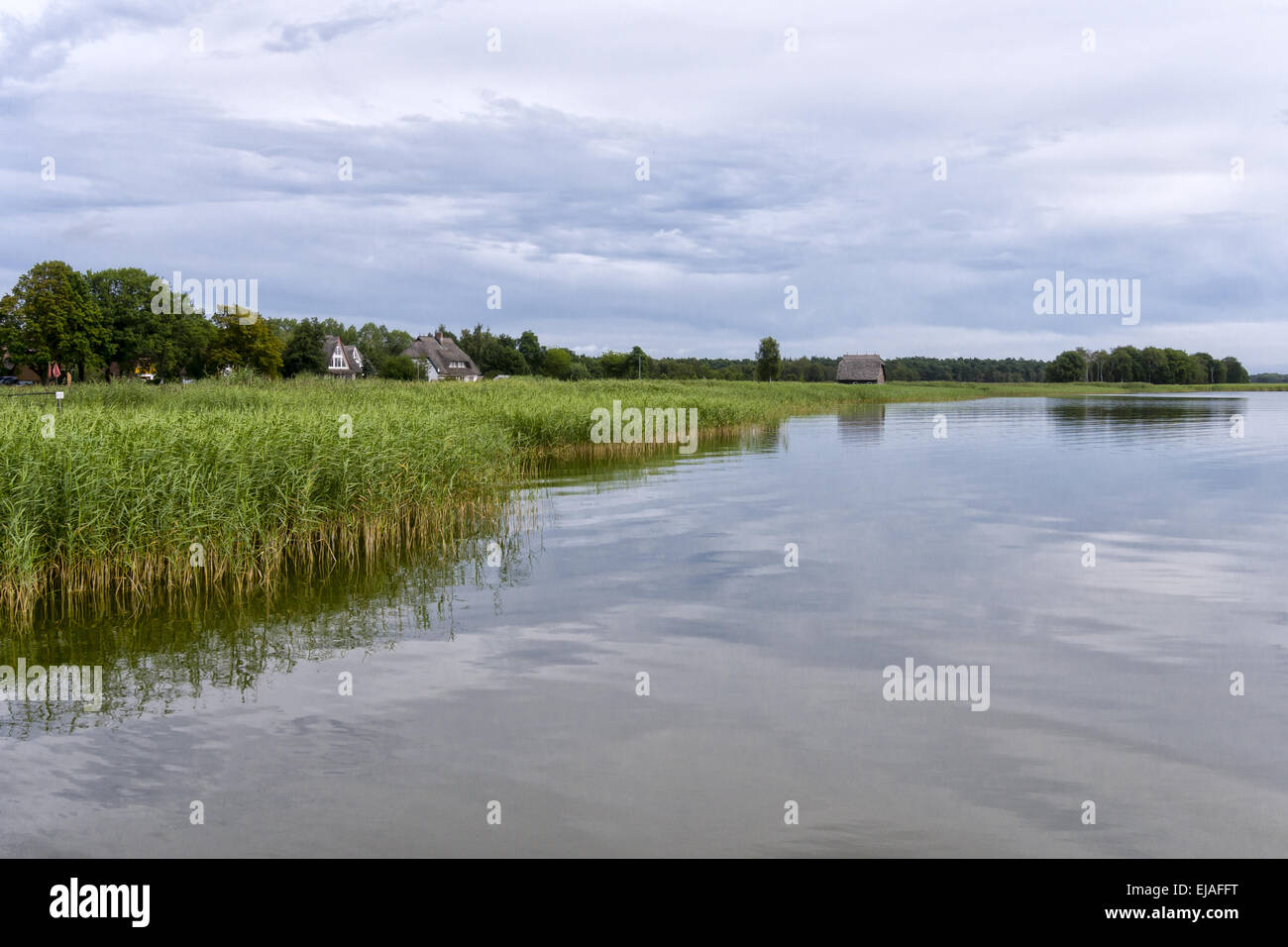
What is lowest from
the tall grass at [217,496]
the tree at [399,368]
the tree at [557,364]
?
the tall grass at [217,496]

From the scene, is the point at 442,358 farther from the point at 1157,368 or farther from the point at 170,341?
the point at 1157,368

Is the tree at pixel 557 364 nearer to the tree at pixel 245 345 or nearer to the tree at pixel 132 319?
the tree at pixel 245 345

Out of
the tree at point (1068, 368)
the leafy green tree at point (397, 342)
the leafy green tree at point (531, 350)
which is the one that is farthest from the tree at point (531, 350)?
the tree at point (1068, 368)

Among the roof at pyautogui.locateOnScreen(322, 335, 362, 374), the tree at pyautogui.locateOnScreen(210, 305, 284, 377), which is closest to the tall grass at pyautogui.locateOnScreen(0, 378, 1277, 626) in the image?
the tree at pyautogui.locateOnScreen(210, 305, 284, 377)

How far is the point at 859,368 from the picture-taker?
488 ft

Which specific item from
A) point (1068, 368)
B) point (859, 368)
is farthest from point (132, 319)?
point (1068, 368)

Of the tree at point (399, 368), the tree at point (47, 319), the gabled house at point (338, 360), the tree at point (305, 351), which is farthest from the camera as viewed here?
the gabled house at point (338, 360)

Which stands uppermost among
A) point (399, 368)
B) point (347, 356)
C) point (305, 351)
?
point (347, 356)

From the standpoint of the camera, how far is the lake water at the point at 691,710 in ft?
24.4

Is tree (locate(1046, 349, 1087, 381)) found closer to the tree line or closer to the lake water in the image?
the tree line

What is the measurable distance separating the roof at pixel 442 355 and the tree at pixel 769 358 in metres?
45.1

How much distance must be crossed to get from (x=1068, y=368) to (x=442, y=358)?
119m
